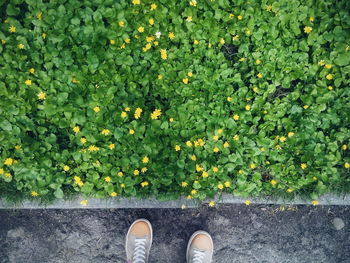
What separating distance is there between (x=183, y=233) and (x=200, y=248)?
18 centimetres

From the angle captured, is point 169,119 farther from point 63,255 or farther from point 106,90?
point 63,255

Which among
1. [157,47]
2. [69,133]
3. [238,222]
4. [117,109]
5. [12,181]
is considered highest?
[157,47]

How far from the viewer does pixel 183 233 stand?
263cm

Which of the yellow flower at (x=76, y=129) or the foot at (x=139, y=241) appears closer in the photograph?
the yellow flower at (x=76, y=129)

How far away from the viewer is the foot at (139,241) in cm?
252

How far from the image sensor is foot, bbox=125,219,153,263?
252cm

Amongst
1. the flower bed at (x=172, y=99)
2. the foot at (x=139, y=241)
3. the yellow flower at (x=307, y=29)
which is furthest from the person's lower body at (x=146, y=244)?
the yellow flower at (x=307, y=29)

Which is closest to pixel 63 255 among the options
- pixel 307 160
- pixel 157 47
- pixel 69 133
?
pixel 69 133

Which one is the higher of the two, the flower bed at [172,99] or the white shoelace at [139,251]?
the flower bed at [172,99]

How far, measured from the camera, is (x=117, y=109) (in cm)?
239

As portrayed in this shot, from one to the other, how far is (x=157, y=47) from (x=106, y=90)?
509 mm

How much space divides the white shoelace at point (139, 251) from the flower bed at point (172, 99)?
0.39m

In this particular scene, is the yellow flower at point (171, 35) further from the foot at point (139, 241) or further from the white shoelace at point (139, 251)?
the white shoelace at point (139, 251)

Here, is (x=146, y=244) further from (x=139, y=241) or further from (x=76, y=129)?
(x=76, y=129)
